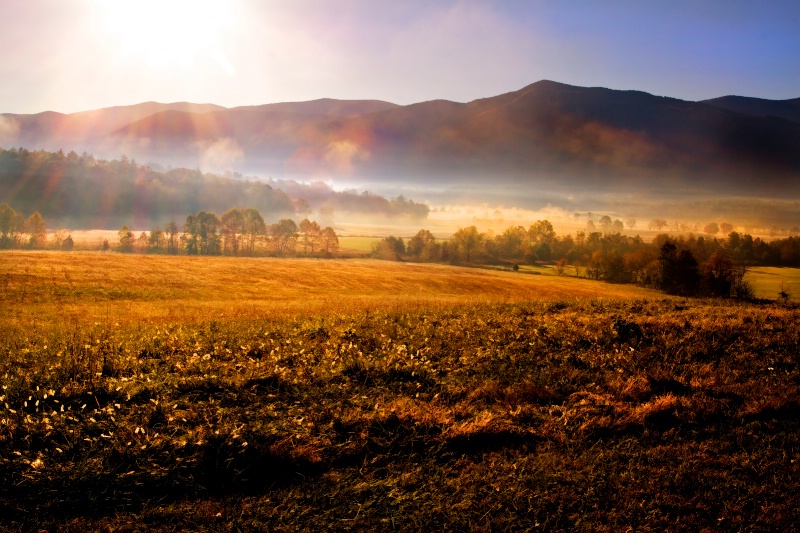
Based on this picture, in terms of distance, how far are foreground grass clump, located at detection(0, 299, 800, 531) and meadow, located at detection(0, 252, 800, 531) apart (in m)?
0.03

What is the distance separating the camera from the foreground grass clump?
16.8 feet

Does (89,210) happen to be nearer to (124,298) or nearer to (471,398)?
(124,298)

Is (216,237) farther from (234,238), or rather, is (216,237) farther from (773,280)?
(773,280)

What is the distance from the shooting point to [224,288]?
44.1 metres

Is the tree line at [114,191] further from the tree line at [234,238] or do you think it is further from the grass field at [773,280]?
the grass field at [773,280]

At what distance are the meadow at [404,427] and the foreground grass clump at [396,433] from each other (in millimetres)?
32

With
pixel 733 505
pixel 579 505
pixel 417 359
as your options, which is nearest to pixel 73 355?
pixel 417 359

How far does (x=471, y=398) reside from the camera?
845 centimetres

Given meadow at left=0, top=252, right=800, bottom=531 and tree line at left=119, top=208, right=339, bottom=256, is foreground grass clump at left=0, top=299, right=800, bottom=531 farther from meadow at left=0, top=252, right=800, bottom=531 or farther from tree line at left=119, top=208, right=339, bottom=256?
tree line at left=119, top=208, right=339, bottom=256

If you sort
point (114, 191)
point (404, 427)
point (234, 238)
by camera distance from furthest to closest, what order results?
A: point (114, 191) < point (234, 238) < point (404, 427)

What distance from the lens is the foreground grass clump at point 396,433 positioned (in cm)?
512

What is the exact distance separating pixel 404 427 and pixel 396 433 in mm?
192

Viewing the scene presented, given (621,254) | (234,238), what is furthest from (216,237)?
(621,254)

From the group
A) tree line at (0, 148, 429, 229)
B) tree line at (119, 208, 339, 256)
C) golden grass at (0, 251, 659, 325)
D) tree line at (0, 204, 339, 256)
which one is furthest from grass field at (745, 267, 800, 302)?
tree line at (0, 148, 429, 229)
